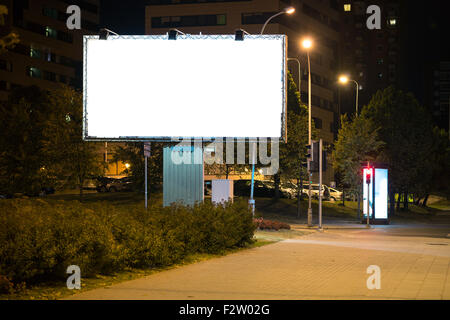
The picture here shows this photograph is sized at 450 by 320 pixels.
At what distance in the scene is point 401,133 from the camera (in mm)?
53625

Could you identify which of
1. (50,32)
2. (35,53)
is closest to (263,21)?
(50,32)

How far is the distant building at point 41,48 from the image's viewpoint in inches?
3290

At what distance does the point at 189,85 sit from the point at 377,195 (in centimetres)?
2147

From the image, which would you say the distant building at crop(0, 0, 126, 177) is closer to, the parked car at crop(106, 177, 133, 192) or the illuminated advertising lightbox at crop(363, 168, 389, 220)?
the parked car at crop(106, 177, 133, 192)

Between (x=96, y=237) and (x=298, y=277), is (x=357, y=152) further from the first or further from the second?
(x=96, y=237)

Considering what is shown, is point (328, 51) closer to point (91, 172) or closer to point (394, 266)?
point (91, 172)

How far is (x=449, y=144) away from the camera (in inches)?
3078

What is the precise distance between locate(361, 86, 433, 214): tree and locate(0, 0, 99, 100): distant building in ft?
133

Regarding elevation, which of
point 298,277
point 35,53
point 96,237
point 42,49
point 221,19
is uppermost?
point 221,19

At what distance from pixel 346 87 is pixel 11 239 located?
133 metres

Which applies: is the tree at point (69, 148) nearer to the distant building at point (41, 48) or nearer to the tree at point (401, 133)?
the tree at point (401, 133)

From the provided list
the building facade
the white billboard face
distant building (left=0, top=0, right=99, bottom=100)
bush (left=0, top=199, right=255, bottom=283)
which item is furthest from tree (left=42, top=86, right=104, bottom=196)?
the building facade

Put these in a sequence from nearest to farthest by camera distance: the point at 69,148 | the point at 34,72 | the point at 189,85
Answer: the point at 189,85 < the point at 69,148 < the point at 34,72

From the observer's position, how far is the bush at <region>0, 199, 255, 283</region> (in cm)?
1114
